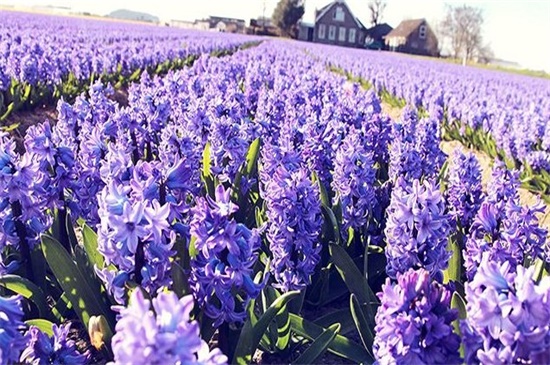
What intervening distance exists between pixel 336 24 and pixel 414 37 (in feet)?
38.5

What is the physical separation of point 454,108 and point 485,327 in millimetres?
10118

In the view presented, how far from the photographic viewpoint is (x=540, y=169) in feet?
24.7

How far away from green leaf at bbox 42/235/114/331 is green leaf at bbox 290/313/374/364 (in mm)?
897

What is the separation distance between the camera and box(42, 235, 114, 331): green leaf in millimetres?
2582

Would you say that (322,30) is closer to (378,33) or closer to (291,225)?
(378,33)

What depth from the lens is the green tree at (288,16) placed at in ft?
254

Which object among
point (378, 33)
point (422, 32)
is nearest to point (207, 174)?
point (422, 32)

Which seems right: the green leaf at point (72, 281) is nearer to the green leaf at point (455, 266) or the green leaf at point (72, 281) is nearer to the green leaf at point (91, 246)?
the green leaf at point (91, 246)

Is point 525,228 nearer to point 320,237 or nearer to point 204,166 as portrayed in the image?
point 320,237

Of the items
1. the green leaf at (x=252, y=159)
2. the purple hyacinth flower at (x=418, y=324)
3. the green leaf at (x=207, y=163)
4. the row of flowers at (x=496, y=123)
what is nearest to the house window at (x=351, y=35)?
the row of flowers at (x=496, y=123)

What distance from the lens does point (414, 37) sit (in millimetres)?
86812

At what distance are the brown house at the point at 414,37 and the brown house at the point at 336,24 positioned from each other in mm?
5260

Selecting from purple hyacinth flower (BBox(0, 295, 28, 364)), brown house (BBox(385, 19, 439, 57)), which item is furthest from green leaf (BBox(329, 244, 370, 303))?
brown house (BBox(385, 19, 439, 57))

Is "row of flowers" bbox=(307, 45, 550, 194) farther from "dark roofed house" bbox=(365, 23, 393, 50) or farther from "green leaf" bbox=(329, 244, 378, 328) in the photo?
"dark roofed house" bbox=(365, 23, 393, 50)
